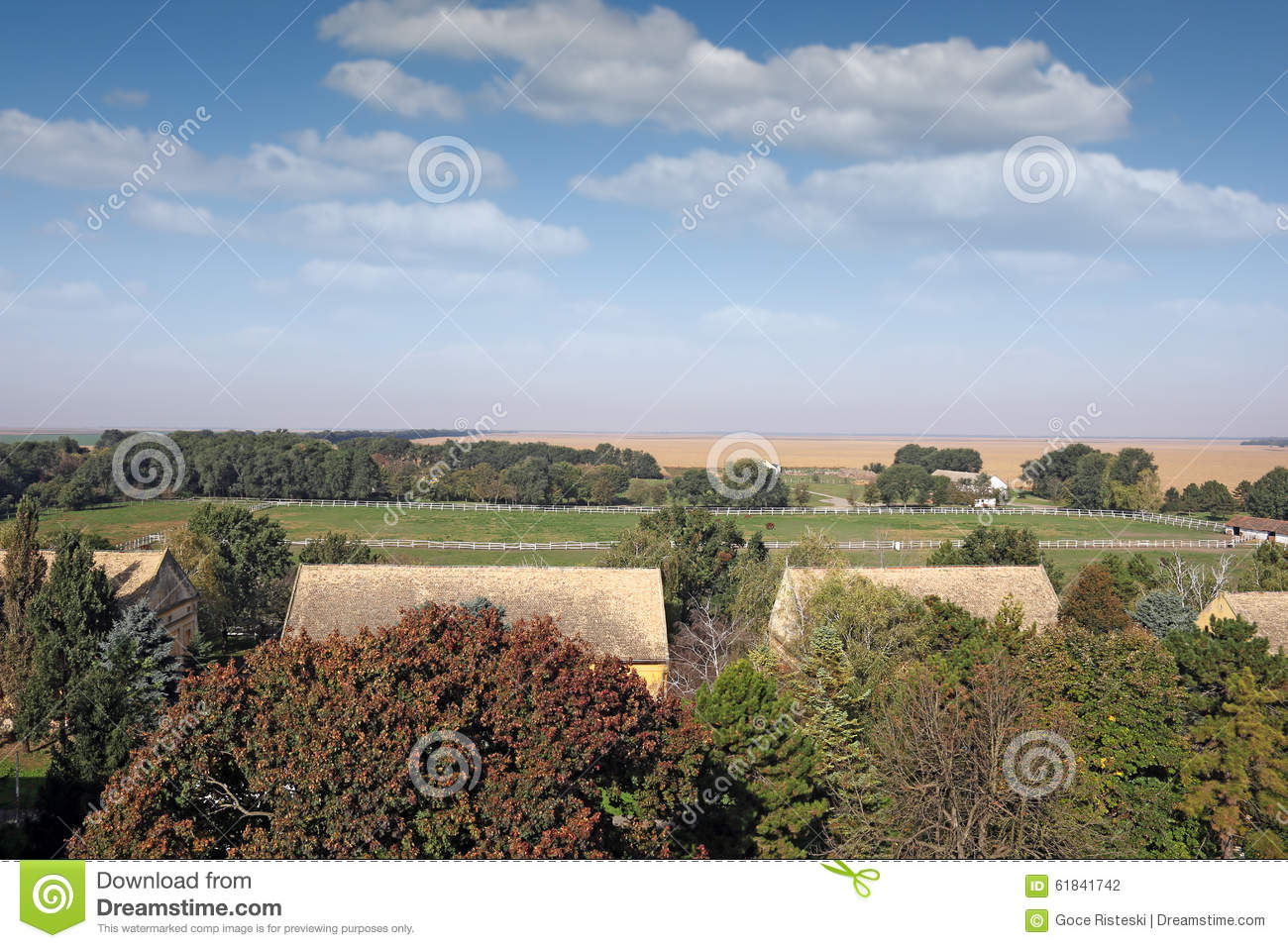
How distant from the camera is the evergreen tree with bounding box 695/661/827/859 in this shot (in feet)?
61.4

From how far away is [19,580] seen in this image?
1211 inches

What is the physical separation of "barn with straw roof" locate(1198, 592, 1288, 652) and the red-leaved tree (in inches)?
981

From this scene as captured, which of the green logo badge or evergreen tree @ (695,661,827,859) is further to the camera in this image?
evergreen tree @ (695,661,827,859)

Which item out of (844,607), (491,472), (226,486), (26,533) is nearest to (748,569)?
(844,607)

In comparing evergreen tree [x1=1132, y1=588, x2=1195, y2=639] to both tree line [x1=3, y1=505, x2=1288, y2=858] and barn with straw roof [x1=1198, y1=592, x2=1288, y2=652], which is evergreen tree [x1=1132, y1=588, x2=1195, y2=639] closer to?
tree line [x1=3, y1=505, x2=1288, y2=858]

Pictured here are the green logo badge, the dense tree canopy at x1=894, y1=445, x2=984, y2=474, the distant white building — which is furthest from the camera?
the dense tree canopy at x1=894, y1=445, x2=984, y2=474

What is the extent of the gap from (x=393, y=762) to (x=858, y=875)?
6930 mm

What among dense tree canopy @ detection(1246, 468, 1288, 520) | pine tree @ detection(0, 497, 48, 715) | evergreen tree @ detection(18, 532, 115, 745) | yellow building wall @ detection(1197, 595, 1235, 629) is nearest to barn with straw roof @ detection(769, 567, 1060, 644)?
yellow building wall @ detection(1197, 595, 1235, 629)

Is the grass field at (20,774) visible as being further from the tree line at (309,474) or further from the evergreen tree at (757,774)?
the tree line at (309,474)

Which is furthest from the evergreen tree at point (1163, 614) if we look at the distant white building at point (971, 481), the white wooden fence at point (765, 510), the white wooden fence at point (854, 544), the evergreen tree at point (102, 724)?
the distant white building at point (971, 481)

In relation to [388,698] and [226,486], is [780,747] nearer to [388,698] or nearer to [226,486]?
[388,698]

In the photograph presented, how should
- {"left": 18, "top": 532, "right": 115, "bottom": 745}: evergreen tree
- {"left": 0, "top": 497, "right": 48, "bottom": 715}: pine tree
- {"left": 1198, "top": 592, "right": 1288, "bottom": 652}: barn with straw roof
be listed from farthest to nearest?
{"left": 1198, "top": 592, "right": 1288, "bottom": 652}: barn with straw roof → {"left": 0, "top": 497, "right": 48, "bottom": 715}: pine tree → {"left": 18, "top": 532, "right": 115, "bottom": 745}: evergreen tree

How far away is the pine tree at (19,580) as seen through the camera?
28.8 m

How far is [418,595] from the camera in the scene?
112ft
